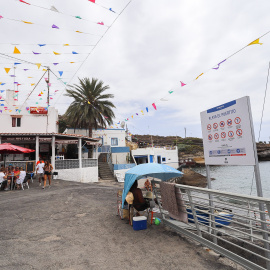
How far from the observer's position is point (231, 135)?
180 inches

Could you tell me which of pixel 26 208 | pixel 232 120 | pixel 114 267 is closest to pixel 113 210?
pixel 26 208

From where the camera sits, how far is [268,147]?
9912 centimetres

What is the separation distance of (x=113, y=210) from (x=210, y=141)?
481cm

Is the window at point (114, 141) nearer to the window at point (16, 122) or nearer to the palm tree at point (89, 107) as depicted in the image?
the palm tree at point (89, 107)

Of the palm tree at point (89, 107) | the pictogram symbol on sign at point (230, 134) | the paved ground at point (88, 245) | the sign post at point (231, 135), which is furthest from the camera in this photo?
the palm tree at point (89, 107)

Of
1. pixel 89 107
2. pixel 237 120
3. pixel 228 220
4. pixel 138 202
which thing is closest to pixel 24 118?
pixel 89 107

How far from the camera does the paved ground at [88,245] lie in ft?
13.1

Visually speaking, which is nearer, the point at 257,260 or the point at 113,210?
the point at 257,260

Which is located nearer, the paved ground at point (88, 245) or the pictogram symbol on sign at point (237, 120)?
the paved ground at point (88, 245)

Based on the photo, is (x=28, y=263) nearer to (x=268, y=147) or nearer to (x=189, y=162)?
(x=189, y=162)

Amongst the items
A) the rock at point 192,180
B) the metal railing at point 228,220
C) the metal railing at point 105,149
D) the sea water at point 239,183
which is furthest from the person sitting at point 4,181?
the rock at point 192,180

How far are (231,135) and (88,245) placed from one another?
164 inches

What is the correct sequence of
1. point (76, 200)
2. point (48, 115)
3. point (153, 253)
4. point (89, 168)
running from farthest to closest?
point (48, 115) → point (89, 168) → point (76, 200) → point (153, 253)

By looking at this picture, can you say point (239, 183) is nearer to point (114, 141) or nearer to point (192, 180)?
point (192, 180)
